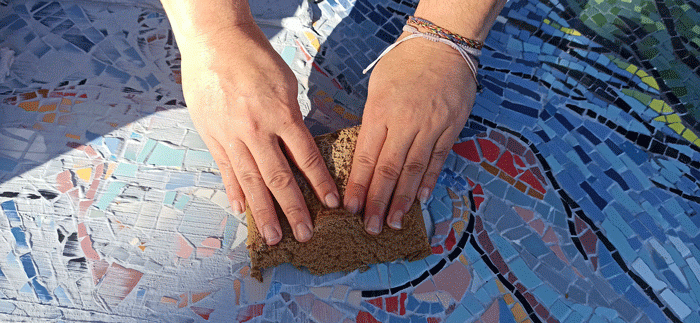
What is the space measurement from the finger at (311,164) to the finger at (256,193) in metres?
0.13

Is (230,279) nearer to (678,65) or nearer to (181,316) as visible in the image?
(181,316)

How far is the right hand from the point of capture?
1430 millimetres

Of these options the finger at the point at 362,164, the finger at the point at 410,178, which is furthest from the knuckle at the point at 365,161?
the finger at the point at 410,178

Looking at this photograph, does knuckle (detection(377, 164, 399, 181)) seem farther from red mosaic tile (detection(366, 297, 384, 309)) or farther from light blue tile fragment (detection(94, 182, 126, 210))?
light blue tile fragment (detection(94, 182, 126, 210))

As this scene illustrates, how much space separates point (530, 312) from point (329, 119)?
0.96m

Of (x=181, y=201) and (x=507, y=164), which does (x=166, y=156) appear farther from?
(x=507, y=164)

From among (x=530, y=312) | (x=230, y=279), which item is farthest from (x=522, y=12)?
(x=230, y=279)

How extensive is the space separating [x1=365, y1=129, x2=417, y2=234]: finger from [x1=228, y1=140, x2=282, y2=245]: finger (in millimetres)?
291

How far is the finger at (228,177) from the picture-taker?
1.52 m

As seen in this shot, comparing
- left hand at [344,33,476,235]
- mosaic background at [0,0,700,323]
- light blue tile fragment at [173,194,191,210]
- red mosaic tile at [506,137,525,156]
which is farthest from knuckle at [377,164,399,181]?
light blue tile fragment at [173,194,191,210]

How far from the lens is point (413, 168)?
1512 mm

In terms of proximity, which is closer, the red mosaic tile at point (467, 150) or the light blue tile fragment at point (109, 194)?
the light blue tile fragment at point (109, 194)

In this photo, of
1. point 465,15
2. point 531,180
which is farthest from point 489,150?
point 465,15

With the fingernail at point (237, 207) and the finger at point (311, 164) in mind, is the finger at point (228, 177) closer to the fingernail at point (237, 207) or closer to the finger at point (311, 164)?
the fingernail at point (237, 207)
